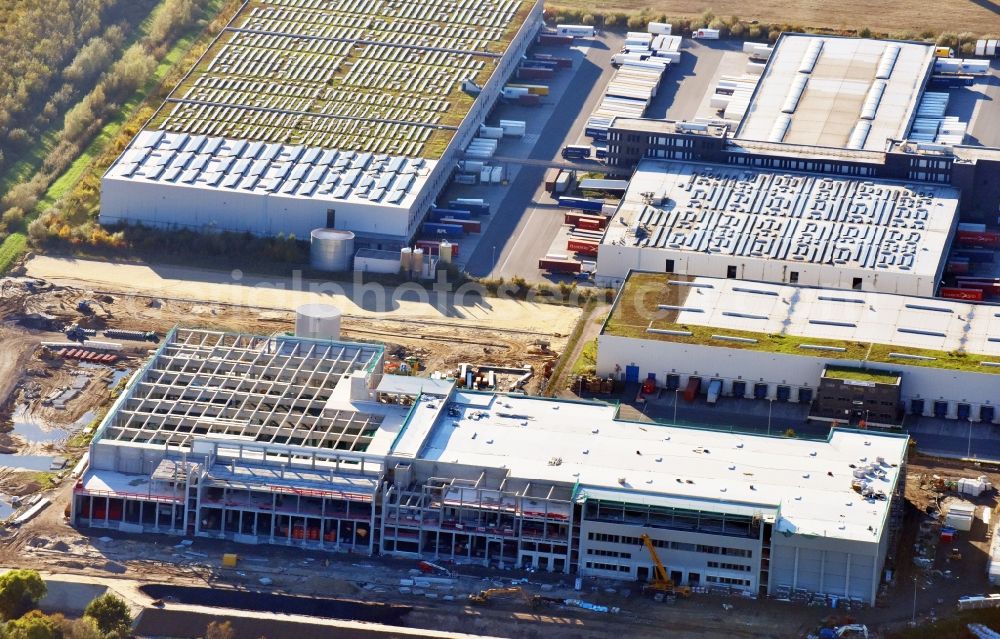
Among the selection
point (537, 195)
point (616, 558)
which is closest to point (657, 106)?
point (537, 195)

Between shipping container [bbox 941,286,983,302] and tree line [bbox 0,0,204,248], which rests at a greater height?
tree line [bbox 0,0,204,248]

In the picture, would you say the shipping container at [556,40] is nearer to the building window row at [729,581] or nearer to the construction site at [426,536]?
the construction site at [426,536]

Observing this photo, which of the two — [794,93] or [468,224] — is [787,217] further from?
[794,93]

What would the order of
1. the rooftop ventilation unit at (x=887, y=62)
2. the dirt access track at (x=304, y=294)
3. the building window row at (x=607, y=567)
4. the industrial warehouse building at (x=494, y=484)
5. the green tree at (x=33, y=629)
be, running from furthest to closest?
1. the rooftop ventilation unit at (x=887, y=62)
2. the dirt access track at (x=304, y=294)
3. the building window row at (x=607, y=567)
4. the industrial warehouse building at (x=494, y=484)
5. the green tree at (x=33, y=629)

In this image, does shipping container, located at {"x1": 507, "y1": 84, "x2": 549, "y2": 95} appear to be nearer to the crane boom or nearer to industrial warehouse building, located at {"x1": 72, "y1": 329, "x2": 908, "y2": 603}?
industrial warehouse building, located at {"x1": 72, "y1": 329, "x2": 908, "y2": 603}

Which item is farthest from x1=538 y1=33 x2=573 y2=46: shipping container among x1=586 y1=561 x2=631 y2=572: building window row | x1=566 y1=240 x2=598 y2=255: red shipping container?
x1=586 y1=561 x2=631 y2=572: building window row

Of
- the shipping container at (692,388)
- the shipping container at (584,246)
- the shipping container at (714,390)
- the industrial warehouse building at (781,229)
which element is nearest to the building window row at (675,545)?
the shipping container at (714,390)
